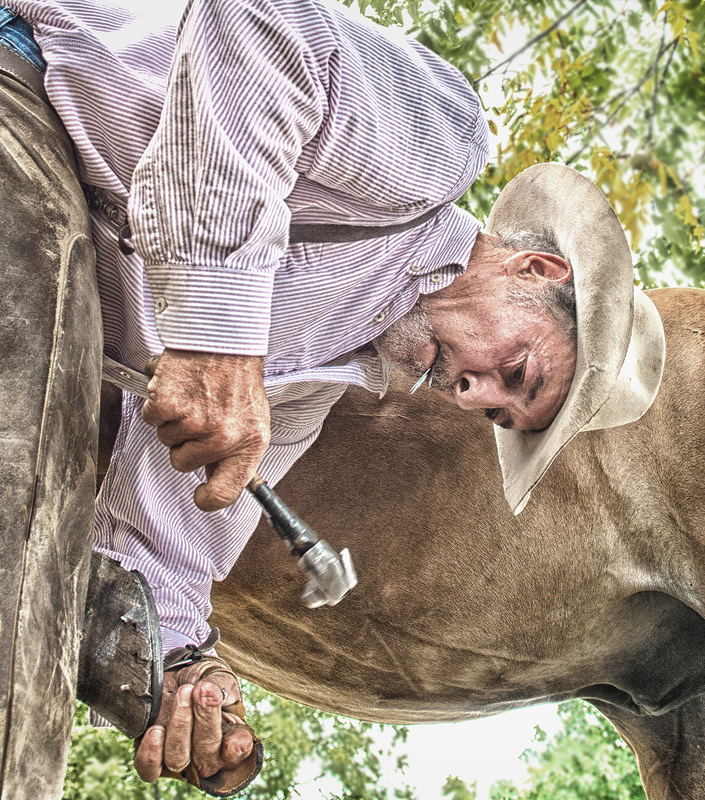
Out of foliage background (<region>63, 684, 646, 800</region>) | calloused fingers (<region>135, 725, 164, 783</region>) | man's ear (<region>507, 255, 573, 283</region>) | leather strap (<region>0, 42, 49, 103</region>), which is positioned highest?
leather strap (<region>0, 42, 49, 103</region>)

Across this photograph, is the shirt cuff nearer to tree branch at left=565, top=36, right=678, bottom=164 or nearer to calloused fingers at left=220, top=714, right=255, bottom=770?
calloused fingers at left=220, top=714, right=255, bottom=770

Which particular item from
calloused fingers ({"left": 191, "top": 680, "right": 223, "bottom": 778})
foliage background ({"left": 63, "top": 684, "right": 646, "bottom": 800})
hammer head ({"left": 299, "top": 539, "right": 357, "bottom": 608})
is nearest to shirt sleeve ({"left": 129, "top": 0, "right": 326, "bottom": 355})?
hammer head ({"left": 299, "top": 539, "right": 357, "bottom": 608})

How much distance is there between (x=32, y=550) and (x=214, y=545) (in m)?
0.95

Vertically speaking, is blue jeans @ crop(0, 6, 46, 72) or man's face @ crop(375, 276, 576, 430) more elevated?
blue jeans @ crop(0, 6, 46, 72)

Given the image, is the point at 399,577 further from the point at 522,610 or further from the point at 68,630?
the point at 68,630

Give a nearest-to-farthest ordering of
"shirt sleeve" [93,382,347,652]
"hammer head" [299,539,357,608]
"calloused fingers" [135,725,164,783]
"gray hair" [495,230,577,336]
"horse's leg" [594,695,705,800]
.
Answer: "hammer head" [299,539,357,608] → "calloused fingers" [135,725,164,783] → "gray hair" [495,230,577,336] → "shirt sleeve" [93,382,347,652] → "horse's leg" [594,695,705,800]

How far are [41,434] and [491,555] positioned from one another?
Answer: 58.1 inches

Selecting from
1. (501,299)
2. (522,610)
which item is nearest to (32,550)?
(501,299)

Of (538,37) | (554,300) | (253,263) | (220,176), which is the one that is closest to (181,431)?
(253,263)

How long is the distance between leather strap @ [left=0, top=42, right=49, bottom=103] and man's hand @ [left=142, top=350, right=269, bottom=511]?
53 cm

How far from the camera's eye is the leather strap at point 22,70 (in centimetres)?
163

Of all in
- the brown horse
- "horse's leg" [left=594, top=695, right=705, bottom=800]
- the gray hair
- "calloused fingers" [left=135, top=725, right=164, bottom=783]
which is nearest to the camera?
"calloused fingers" [left=135, top=725, right=164, bottom=783]

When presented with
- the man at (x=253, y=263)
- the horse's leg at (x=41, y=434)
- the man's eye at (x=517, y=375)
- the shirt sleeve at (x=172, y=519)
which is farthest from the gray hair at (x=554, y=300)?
the horse's leg at (x=41, y=434)

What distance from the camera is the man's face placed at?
6.87 feet
